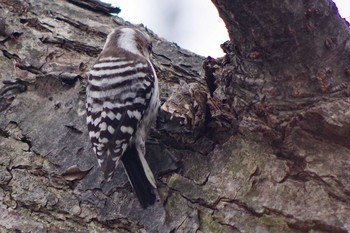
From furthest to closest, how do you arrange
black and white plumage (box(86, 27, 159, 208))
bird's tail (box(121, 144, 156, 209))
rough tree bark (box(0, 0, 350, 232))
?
black and white plumage (box(86, 27, 159, 208)) < bird's tail (box(121, 144, 156, 209)) < rough tree bark (box(0, 0, 350, 232))

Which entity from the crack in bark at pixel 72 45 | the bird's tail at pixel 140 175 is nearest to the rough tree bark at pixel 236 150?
the bird's tail at pixel 140 175

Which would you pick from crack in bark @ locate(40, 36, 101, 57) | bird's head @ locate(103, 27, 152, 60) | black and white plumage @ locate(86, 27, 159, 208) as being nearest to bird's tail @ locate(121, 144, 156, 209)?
black and white plumage @ locate(86, 27, 159, 208)

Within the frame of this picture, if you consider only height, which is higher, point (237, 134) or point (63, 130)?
point (237, 134)

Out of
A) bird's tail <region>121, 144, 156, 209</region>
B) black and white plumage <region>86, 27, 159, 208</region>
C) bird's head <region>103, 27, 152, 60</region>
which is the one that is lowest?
bird's tail <region>121, 144, 156, 209</region>

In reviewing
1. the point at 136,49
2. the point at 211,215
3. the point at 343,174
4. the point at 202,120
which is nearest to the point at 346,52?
the point at 343,174

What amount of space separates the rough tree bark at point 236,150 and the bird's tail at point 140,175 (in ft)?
0.11

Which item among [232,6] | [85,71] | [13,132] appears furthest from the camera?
[85,71]

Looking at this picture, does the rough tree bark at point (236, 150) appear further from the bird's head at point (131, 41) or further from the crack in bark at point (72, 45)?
the bird's head at point (131, 41)

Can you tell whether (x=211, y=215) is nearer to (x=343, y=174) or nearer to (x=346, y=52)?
(x=343, y=174)

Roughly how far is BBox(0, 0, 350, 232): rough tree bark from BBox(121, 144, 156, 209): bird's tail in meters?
0.03

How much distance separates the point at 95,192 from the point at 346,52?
111cm

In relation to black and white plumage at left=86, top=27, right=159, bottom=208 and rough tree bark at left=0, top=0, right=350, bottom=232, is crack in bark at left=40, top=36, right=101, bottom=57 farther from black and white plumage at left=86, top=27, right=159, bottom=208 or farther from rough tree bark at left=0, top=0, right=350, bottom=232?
rough tree bark at left=0, top=0, right=350, bottom=232

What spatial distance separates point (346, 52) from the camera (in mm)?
2494

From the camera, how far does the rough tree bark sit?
2416 millimetres
